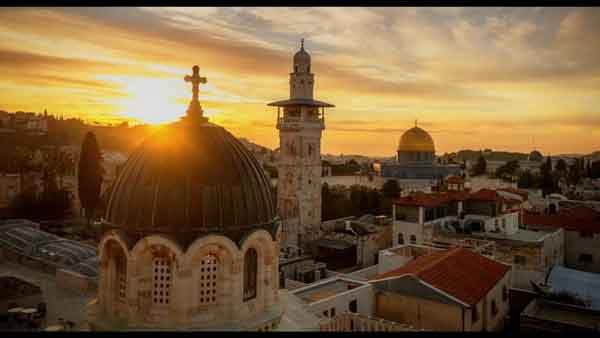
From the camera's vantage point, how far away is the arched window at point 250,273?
291 inches

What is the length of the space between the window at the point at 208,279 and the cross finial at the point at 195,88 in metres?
2.61

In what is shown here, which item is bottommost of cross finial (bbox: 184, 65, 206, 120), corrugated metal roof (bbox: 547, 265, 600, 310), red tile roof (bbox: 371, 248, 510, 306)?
corrugated metal roof (bbox: 547, 265, 600, 310)

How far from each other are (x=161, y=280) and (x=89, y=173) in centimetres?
2717

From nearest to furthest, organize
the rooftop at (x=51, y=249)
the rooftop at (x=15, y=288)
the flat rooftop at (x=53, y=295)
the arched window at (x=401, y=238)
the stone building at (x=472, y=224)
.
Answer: the flat rooftop at (x=53, y=295), the rooftop at (x=15, y=288), the rooftop at (x=51, y=249), the stone building at (x=472, y=224), the arched window at (x=401, y=238)

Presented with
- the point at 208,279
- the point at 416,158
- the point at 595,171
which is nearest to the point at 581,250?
the point at 208,279

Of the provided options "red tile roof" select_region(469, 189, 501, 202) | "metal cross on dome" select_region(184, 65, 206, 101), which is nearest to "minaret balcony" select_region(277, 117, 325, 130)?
"red tile roof" select_region(469, 189, 501, 202)

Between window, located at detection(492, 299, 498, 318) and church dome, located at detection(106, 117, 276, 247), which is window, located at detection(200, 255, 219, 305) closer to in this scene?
church dome, located at detection(106, 117, 276, 247)

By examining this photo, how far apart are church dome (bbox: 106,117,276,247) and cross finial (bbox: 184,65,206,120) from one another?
203 mm

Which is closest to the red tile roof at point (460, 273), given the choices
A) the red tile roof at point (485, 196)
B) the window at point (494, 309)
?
the window at point (494, 309)

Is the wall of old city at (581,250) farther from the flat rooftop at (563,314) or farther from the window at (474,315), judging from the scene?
the window at (474,315)

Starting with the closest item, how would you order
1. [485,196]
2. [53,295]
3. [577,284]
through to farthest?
[53,295], [577,284], [485,196]

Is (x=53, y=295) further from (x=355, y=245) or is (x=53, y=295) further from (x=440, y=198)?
(x=440, y=198)

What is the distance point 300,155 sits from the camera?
32156 mm

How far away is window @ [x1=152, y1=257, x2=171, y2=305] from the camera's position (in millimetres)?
6863
